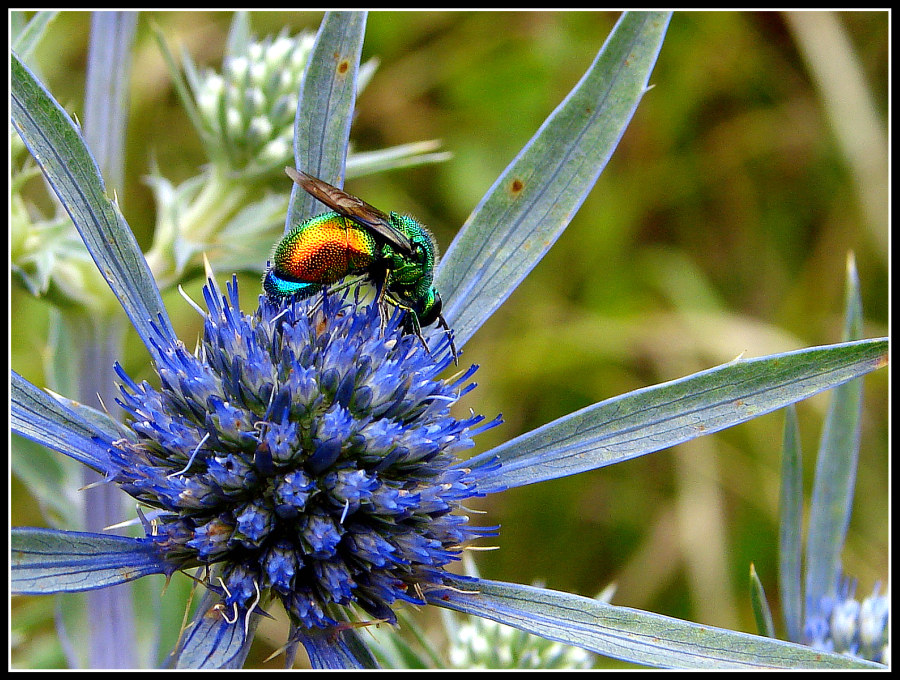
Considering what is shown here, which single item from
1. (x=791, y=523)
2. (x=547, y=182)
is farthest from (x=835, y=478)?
(x=547, y=182)

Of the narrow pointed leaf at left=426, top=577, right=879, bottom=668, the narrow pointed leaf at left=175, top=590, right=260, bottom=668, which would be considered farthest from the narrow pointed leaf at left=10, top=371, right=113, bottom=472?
the narrow pointed leaf at left=426, top=577, right=879, bottom=668

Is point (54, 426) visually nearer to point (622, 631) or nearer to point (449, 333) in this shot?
point (449, 333)

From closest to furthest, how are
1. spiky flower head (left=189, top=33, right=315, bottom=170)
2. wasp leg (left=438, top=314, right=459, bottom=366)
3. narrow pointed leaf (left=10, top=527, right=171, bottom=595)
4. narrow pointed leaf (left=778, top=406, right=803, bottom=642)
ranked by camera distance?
narrow pointed leaf (left=10, top=527, right=171, bottom=595)
wasp leg (left=438, top=314, right=459, bottom=366)
narrow pointed leaf (left=778, top=406, right=803, bottom=642)
spiky flower head (left=189, top=33, right=315, bottom=170)

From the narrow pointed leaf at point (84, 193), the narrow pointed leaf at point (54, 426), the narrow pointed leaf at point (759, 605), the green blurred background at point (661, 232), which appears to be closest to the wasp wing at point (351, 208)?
the narrow pointed leaf at point (84, 193)

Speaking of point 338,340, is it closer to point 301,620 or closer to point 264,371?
point 264,371

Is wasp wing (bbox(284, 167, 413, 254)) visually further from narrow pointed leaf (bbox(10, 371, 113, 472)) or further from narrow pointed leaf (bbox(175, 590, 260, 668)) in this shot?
narrow pointed leaf (bbox(175, 590, 260, 668))

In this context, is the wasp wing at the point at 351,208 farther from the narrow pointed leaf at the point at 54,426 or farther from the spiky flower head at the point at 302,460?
the narrow pointed leaf at the point at 54,426
